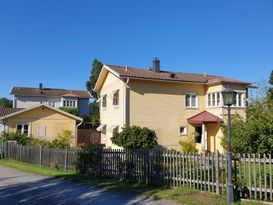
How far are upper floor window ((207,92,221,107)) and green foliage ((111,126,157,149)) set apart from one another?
7349 millimetres

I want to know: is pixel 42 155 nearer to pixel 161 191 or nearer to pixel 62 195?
pixel 62 195

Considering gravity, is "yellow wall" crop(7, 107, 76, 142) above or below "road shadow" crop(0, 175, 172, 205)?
above

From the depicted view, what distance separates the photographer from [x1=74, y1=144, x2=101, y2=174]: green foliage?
14.2 m

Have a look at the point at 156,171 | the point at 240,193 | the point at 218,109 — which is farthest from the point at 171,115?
the point at 240,193

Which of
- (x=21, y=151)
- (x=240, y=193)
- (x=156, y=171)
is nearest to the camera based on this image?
(x=240, y=193)

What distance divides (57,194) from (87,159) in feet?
15.1

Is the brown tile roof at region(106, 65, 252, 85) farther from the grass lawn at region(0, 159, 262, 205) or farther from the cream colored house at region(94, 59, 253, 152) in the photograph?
the grass lawn at region(0, 159, 262, 205)

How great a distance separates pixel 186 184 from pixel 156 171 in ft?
4.70

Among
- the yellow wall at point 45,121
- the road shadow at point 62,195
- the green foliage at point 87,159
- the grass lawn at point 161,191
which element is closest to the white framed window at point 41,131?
the yellow wall at point 45,121

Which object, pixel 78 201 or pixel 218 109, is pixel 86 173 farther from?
pixel 218 109

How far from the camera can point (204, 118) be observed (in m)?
24.5

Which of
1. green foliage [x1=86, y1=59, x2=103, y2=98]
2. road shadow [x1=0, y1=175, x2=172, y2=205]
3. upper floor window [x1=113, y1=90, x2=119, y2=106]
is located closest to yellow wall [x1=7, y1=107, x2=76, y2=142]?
upper floor window [x1=113, y1=90, x2=119, y2=106]

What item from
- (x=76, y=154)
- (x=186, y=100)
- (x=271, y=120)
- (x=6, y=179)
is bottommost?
(x=6, y=179)

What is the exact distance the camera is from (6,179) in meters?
13.4
